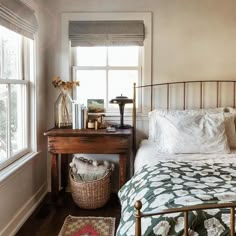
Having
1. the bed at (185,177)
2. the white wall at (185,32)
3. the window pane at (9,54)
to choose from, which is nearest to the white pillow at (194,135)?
the bed at (185,177)

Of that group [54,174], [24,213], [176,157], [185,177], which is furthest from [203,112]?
[24,213]

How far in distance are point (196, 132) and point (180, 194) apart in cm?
129

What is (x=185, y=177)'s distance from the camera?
2.12 metres

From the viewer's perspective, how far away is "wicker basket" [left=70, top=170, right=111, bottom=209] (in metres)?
3.25

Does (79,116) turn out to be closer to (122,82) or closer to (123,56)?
(122,82)

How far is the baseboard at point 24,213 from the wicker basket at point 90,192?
419 millimetres

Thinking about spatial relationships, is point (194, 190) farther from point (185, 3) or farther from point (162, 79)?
point (185, 3)

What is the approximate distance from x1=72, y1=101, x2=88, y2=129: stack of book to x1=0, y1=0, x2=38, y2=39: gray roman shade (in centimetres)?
82

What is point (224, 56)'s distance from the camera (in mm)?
3561

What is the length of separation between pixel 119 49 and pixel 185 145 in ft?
4.69

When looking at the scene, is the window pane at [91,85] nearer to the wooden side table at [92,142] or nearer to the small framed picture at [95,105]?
the small framed picture at [95,105]

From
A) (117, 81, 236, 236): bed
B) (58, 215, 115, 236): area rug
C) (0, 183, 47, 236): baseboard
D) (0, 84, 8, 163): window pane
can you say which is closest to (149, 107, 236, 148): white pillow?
(117, 81, 236, 236): bed

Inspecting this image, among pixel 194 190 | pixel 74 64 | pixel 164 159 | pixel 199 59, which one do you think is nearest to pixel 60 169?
pixel 74 64

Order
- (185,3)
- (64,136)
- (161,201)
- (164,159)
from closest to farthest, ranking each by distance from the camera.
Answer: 1. (161,201)
2. (164,159)
3. (64,136)
4. (185,3)
